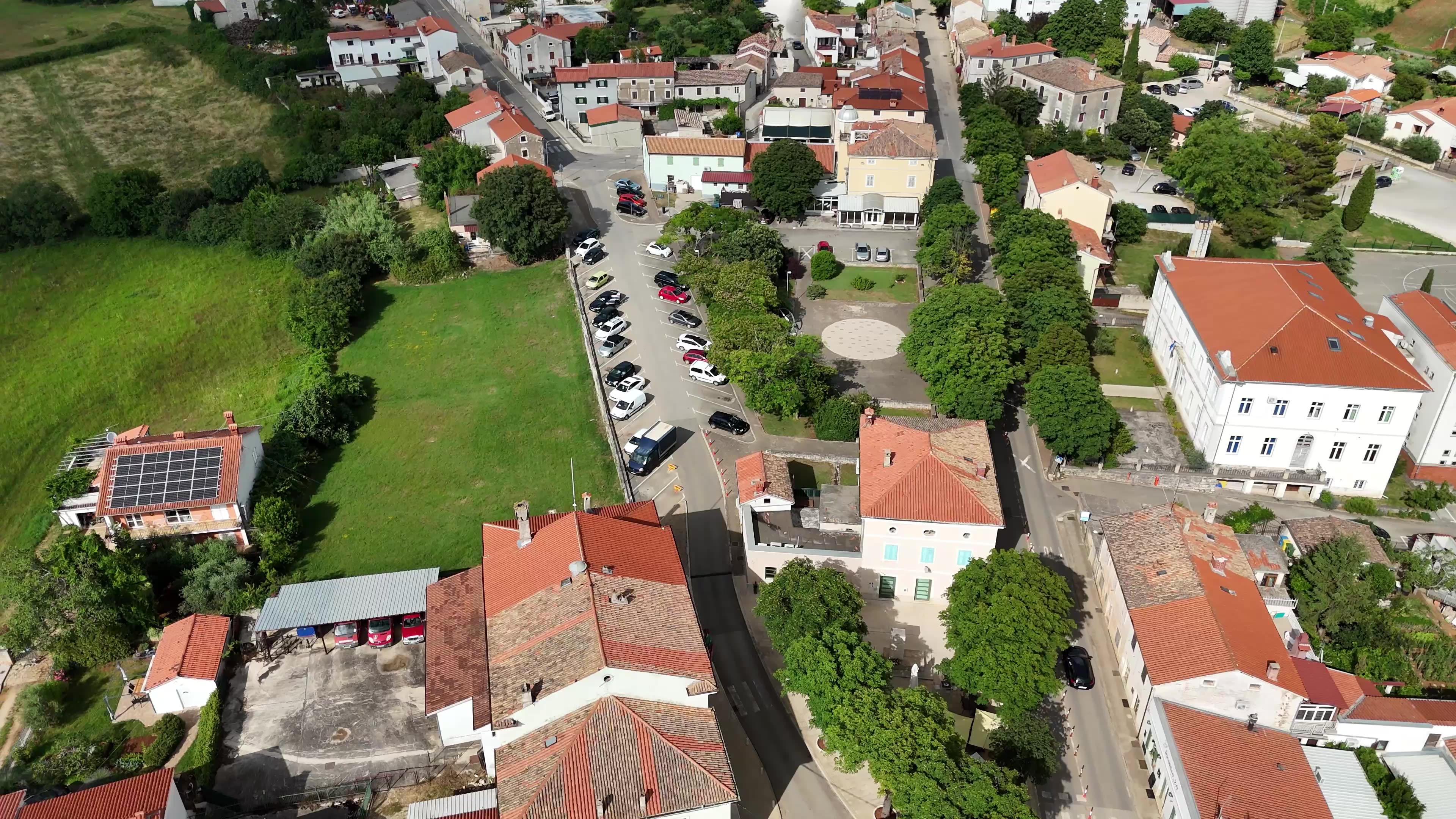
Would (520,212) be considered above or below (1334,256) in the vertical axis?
above

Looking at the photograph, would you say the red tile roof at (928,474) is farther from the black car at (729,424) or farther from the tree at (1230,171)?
the tree at (1230,171)

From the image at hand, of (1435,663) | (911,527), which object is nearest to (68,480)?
(911,527)

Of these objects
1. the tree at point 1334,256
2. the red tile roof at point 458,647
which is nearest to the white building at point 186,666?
the red tile roof at point 458,647

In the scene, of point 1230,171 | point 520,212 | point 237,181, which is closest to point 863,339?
point 520,212

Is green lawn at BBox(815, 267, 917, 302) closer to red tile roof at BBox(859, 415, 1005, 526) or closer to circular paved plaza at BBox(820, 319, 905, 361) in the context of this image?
circular paved plaza at BBox(820, 319, 905, 361)

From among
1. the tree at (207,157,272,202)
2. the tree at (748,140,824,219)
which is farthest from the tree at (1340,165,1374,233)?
the tree at (207,157,272,202)

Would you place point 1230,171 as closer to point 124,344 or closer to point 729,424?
point 729,424
